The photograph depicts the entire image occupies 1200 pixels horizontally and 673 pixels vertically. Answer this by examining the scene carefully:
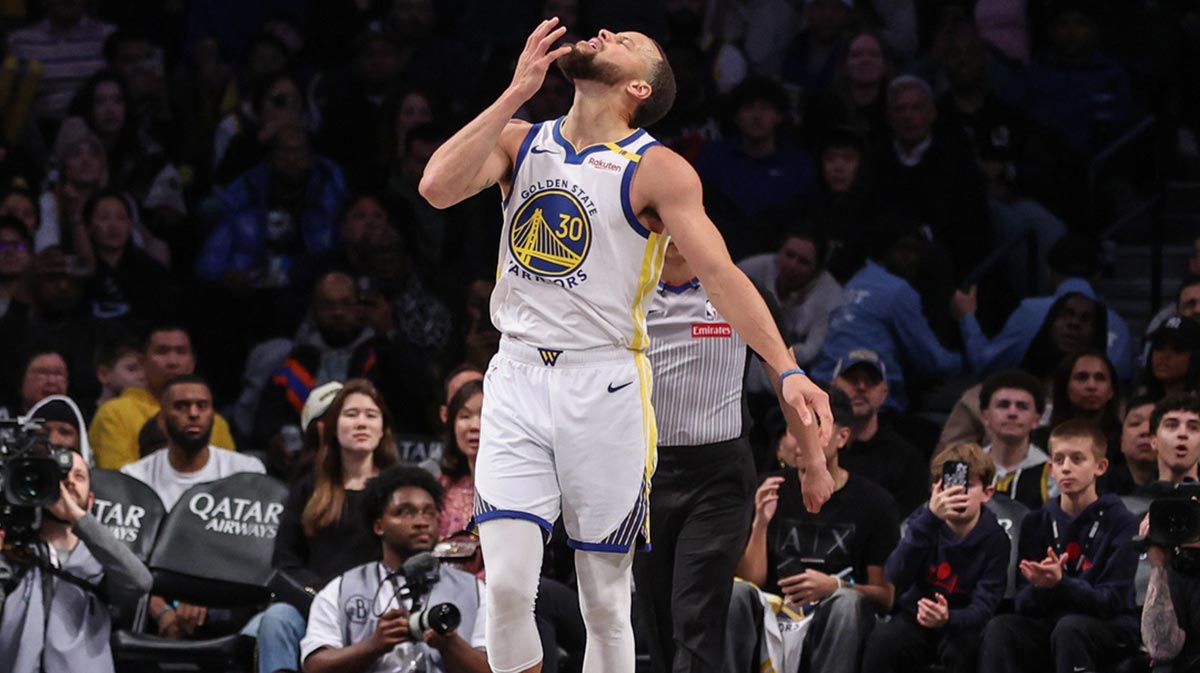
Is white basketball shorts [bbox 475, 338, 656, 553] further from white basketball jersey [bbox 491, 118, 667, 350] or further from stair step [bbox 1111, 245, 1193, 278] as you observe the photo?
stair step [bbox 1111, 245, 1193, 278]

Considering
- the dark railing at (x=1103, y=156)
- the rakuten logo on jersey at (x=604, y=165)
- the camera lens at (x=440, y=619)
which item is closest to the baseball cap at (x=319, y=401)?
the camera lens at (x=440, y=619)

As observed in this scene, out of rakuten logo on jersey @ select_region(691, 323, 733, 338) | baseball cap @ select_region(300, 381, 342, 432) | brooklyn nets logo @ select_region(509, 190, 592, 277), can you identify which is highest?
brooklyn nets logo @ select_region(509, 190, 592, 277)

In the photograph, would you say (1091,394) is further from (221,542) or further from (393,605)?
(221,542)

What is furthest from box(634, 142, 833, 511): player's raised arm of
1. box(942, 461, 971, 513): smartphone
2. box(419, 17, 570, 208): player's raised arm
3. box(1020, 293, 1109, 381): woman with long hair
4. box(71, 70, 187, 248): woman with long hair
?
box(71, 70, 187, 248): woman with long hair

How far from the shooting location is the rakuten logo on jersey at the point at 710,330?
6.54 m

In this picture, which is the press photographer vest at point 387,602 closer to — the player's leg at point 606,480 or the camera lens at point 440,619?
the camera lens at point 440,619

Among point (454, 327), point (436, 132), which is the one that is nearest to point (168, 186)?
point (436, 132)

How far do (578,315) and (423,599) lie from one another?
245 cm

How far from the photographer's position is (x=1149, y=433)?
27.3ft

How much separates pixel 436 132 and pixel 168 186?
1.83m

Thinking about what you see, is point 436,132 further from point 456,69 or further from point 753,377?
point 753,377

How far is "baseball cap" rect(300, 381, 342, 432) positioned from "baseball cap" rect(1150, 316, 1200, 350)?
3749 mm

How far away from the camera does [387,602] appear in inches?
302

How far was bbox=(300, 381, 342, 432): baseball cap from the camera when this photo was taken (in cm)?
931
